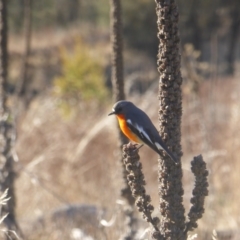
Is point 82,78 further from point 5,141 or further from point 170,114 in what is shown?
point 170,114

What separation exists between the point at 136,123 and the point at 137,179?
38cm

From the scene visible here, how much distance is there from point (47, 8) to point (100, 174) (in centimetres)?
908

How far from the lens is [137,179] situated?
8.13ft

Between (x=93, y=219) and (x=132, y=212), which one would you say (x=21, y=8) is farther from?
(x=132, y=212)

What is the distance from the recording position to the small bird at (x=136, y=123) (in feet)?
8.53

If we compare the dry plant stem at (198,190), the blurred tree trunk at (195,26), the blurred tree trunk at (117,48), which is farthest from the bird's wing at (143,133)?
the blurred tree trunk at (195,26)

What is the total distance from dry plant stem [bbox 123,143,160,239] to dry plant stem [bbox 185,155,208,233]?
0.50 feet

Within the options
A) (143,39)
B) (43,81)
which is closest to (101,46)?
(143,39)

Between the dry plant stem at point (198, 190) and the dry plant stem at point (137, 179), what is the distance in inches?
6.1

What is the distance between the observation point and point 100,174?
736 centimetres

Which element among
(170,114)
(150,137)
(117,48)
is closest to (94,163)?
(117,48)

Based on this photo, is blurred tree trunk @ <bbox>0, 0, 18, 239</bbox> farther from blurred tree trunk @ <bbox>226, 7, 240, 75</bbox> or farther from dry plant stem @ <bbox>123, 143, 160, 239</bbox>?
blurred tree trunk @ <bbox>226, 7, 240, 75</bbox>

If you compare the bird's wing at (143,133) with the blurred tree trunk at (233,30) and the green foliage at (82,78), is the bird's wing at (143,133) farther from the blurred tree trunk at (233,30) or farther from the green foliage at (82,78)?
the blurred tree trunk at (233,30)

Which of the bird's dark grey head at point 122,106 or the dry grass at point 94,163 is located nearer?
the bird's dark grey head at point 122,106
